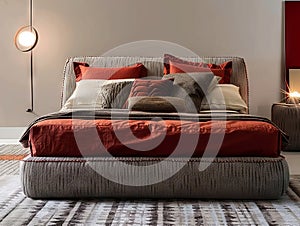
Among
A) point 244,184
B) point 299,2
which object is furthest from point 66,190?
point 299,2

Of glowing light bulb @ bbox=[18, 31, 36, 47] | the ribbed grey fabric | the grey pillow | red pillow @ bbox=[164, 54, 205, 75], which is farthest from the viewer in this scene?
glowing light bulb @ bbox=[18, 31, 36, 47]

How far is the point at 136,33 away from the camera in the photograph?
5.61 meters

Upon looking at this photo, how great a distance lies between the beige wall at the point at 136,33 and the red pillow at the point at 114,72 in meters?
1.05

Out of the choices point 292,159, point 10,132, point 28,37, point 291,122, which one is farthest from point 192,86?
point 10,132

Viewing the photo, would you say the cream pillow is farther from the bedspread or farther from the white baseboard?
the white baseboard

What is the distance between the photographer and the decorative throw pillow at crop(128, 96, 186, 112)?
3.79 m

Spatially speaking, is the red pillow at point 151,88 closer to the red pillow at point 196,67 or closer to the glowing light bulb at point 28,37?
the red pillow at point 196,67

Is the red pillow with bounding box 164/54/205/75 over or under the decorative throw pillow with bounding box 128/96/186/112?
over

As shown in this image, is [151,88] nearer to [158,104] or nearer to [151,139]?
[158,104]

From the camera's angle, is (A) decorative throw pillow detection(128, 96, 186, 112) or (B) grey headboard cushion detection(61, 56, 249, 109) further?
(B) grey headboard cushion detection(61, 56, 249, 109)

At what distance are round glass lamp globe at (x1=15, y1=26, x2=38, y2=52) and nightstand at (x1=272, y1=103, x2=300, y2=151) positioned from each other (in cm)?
268

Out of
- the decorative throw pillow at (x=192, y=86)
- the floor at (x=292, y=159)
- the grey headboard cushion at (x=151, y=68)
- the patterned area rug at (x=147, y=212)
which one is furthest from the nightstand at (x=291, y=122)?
the patterned area rug at (x=147, y=212)

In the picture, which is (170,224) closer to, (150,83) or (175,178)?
(175,178)

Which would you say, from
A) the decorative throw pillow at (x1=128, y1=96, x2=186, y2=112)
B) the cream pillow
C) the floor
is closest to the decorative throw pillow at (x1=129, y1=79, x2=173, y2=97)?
the decorative throw pillow at (x1=128, y1=96, x2=186, y2=112)
